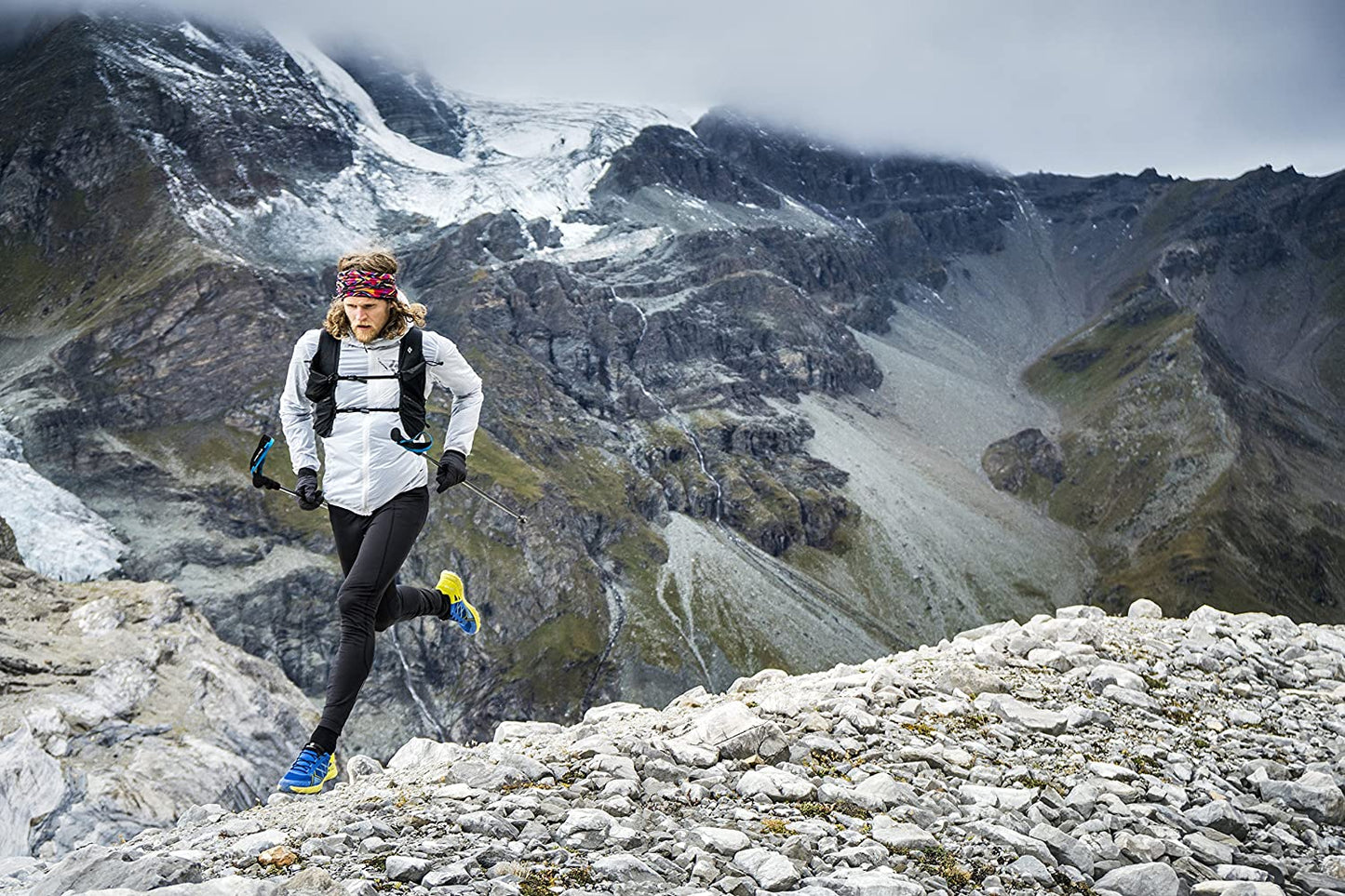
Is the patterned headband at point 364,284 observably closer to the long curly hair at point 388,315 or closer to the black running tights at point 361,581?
the long curly hair at point 388,315

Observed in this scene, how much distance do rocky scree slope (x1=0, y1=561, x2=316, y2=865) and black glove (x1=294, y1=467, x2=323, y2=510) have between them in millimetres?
9602

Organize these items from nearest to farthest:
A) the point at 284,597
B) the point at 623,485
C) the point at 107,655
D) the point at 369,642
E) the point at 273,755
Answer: the point at 369,642
the point at 107,655
the point at 273,755
the point at 284,597
the point at 623,485

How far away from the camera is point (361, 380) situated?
9.31 meters

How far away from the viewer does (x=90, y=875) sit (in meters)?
6.34

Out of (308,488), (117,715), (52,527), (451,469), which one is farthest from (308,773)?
(52,527)

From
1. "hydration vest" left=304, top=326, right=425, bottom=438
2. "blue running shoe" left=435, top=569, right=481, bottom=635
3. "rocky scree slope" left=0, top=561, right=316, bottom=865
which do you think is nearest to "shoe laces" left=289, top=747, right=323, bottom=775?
"blue running shoe" left=435, top=569, right=481, bottom=635

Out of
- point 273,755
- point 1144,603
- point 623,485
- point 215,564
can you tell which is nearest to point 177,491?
→ point 215,564

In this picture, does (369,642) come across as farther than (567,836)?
Yes

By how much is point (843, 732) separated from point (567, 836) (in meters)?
3.72

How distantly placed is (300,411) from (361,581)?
2.00 m

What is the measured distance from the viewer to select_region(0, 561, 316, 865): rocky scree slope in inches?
958

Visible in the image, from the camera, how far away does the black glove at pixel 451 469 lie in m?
9.88

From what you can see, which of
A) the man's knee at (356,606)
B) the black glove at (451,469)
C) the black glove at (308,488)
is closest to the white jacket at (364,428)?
the black glove at (308,488)

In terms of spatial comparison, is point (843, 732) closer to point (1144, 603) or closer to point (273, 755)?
point (1144, 603)
